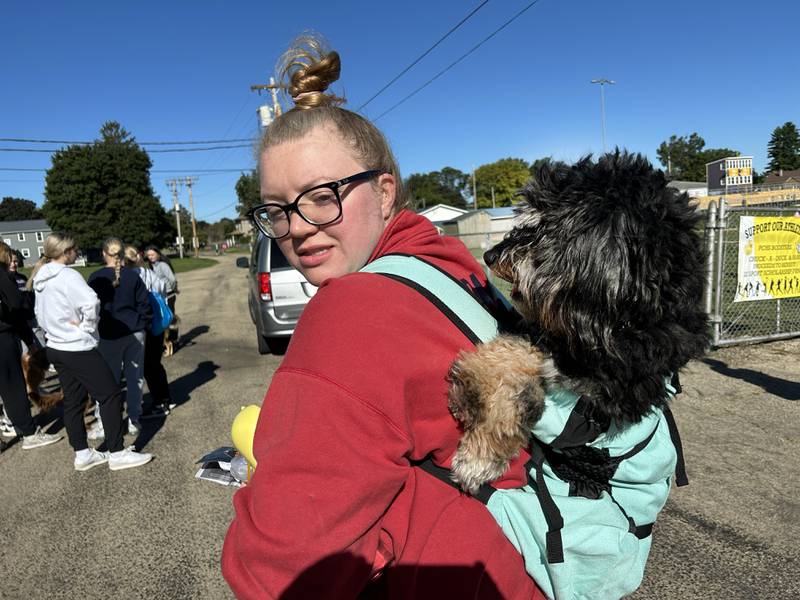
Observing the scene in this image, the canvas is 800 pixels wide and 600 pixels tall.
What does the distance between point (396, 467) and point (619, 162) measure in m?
1.18

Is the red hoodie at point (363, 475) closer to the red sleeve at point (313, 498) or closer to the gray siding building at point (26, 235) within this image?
the red sleeve at point (313, 498)

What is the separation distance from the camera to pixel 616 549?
133 cm

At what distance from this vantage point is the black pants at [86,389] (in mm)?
5410

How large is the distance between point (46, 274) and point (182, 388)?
3370mm

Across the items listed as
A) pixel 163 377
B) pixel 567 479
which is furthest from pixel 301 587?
pixel 163 377

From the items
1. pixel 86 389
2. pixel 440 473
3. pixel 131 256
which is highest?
pixel 131 256

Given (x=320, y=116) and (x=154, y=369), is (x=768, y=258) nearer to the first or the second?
(x=320, y=116)

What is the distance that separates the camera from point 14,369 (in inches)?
245

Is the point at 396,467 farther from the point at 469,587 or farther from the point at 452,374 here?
the point at 469,587

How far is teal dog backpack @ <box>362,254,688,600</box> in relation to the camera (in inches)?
51.2

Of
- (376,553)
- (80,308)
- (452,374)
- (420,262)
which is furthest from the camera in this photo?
(80,308)

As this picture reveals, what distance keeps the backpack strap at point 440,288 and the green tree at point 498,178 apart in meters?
106

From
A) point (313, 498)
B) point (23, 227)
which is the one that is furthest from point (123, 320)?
point (23, 227)

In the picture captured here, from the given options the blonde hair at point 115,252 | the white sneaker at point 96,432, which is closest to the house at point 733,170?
the blonde hair at point 115,252
